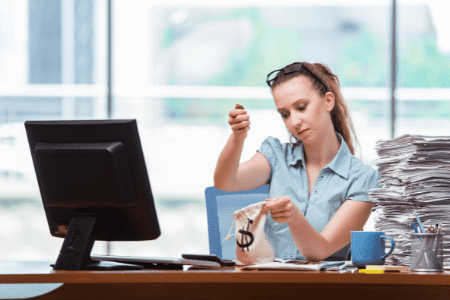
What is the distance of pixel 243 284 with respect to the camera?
1034 mm

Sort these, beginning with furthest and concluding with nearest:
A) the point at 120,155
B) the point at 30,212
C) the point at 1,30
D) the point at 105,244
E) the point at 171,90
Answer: the point at 30,212 < the point at 171,90 < the point at 1,30 < the point at 105,244 < the point at 120,155

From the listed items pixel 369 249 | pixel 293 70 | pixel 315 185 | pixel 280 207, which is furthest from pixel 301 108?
pixel 369 249

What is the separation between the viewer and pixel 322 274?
0.98 m

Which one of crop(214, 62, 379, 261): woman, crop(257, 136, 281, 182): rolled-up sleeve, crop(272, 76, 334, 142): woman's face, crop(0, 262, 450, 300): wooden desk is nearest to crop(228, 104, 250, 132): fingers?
crop(214, 62, 379, 261): woman

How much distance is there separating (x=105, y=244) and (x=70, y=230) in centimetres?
229

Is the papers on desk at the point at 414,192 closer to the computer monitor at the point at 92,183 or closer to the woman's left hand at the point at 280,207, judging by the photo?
the woman's left hand at the point at 280,207

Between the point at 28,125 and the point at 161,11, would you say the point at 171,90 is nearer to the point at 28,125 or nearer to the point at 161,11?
the point at 161,11

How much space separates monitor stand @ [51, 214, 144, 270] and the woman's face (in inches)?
30.9

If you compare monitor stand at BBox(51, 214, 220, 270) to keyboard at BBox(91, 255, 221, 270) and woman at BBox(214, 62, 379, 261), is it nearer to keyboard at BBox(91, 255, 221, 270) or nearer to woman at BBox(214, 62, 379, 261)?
keyboard at BBox(91, 255, 221, 270)

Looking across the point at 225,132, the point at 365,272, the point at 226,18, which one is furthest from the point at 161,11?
the point at 365,272

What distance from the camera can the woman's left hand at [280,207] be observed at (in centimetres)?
125

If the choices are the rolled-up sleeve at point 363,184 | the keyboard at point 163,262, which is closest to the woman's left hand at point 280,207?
the keyboard at point 163,262

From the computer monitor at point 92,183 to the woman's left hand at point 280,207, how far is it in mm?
287

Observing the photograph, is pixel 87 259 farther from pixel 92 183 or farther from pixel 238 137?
pixel 238 137
